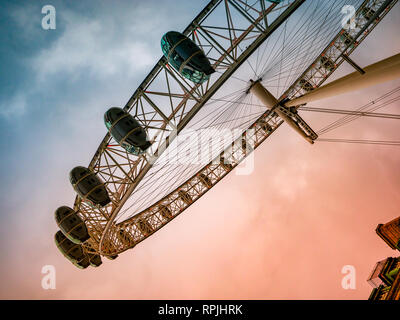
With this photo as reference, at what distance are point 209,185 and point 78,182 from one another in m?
10.2

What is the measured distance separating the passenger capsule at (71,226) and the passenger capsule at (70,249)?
386 cm

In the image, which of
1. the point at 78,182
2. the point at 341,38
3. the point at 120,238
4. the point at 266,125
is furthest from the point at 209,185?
the point at 341,38

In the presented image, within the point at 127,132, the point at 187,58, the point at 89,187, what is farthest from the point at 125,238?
the point at 187,58

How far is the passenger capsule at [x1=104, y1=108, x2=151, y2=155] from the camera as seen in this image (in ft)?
30.7

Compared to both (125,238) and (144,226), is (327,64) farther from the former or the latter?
(125,238)

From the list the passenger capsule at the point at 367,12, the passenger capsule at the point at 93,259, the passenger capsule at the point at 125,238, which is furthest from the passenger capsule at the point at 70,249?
the passenger capsule at the point at 367,12

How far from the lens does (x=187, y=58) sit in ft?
27.7

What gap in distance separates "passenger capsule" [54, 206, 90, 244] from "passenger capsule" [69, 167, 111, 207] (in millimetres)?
2883

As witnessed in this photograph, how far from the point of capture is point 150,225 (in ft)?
59.2

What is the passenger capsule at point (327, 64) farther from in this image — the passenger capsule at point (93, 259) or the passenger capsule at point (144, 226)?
the passenger capsule at point (93, 259)

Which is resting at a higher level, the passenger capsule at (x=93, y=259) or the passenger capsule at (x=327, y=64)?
the passenger capsule at (x=327, y=64)

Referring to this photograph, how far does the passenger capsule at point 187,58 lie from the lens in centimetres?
843

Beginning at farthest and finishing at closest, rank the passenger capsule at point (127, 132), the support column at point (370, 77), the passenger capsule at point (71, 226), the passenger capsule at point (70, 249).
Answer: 1. the passenger capsule at point (70, 249)
2. the passenger capsule at point (71, 226)
3. the passenger capsule at point (127, 132)
4. the support column at point (370, 77)

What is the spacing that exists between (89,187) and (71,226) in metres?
3.53
